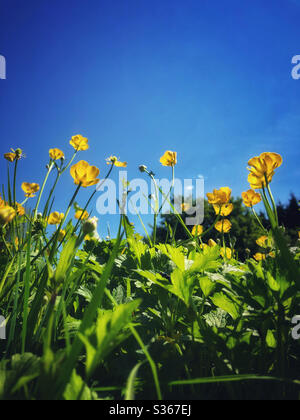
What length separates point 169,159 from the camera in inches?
74.8

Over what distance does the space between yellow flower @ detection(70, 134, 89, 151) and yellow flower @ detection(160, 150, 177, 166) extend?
2.29ft

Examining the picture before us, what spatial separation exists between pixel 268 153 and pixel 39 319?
922 mm

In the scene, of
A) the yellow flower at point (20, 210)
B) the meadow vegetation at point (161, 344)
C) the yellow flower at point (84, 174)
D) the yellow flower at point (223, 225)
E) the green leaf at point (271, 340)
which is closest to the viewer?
the meadow vegetation at point (161, 344)

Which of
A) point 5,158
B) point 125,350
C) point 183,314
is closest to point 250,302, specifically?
point 183,314

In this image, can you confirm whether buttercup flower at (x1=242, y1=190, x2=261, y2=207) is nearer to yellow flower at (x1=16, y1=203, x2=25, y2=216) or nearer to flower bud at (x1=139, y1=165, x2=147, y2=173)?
flower bud at (x1=139, y1=165, x2=147, y2=173)

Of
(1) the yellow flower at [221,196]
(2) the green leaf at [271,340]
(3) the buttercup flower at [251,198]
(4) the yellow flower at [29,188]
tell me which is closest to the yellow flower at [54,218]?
(4) the yellow flower at [29,188]

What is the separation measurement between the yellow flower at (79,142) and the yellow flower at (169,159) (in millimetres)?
699

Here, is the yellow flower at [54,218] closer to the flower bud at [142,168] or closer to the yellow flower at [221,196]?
the flower bud at [142,168]

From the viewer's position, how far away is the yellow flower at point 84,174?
2.64 ft

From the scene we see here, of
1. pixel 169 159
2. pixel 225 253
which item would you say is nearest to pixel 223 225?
pixel 225 253

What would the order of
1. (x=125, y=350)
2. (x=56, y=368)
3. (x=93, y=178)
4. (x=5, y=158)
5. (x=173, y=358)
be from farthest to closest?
1. (x=5, y=158)
2. (x=93, y=178)
3. (x=125, y=350)
4. (x=173, y=358)
5. (x=56, y=368)

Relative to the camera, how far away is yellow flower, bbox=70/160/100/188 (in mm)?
805

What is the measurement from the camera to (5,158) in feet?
4.59

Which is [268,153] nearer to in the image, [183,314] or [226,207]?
[183,314]
